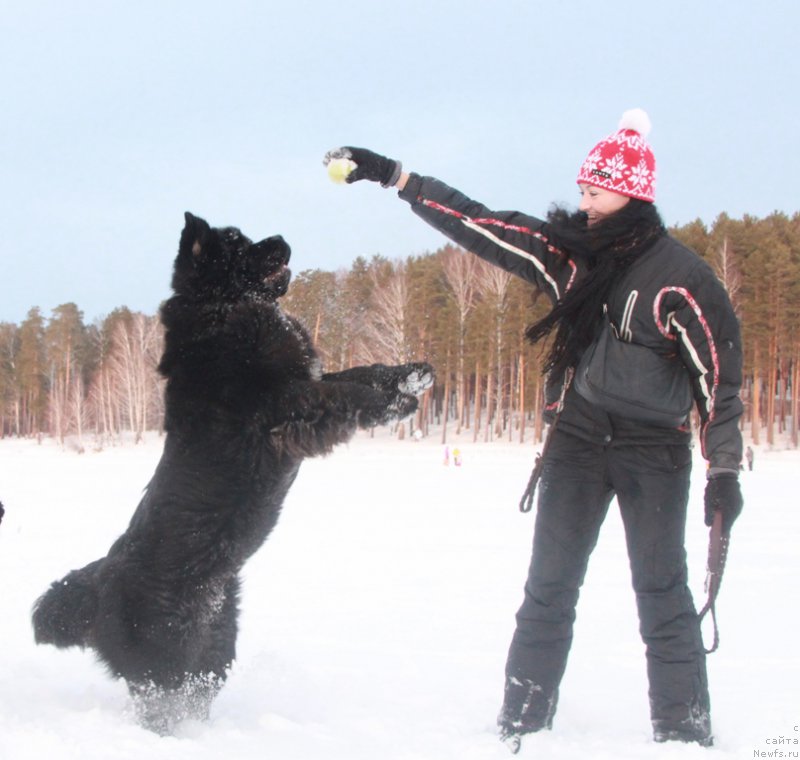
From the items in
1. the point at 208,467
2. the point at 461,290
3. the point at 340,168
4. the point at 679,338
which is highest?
the point at 461,290

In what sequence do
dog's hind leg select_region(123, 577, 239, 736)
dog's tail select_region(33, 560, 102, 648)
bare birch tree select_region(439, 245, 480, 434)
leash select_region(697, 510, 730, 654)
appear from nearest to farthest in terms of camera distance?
leash select_region(697, 510, 730, 654)
dog's hind leg select_region(123, 577, 239, 736)
dog's tail select_region(33, 560, 102, 648)
bare birch tree select_region(439, 245, 480, 434)

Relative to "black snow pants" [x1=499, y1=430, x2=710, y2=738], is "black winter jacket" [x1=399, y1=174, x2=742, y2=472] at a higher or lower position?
higher

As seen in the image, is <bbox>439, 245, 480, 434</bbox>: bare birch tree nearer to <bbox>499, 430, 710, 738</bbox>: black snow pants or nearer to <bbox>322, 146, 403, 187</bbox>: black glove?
<bbox>322, 146, 403, 187</bbox>: black glove

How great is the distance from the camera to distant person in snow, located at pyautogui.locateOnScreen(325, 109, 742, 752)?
293 cm

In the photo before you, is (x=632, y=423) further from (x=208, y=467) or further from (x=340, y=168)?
(x=208, y=467)

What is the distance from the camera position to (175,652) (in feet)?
10.7

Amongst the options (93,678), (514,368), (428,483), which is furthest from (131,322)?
(93,678)

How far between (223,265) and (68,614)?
5.82 ft

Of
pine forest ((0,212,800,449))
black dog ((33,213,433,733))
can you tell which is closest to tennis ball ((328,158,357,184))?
black dog ((33,213,433,733))

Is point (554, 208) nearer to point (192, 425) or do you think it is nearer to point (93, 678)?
point (192, 425)

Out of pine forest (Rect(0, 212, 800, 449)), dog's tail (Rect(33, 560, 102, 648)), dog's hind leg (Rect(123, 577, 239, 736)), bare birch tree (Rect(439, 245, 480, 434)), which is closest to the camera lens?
dog's hind leg (Rect(123, 577, 239, 736))

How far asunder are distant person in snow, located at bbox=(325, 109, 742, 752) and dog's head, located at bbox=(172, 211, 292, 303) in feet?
4.85

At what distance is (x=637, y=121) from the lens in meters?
3.16

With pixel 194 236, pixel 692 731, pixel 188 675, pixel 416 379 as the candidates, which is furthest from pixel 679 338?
pixel 188 675
